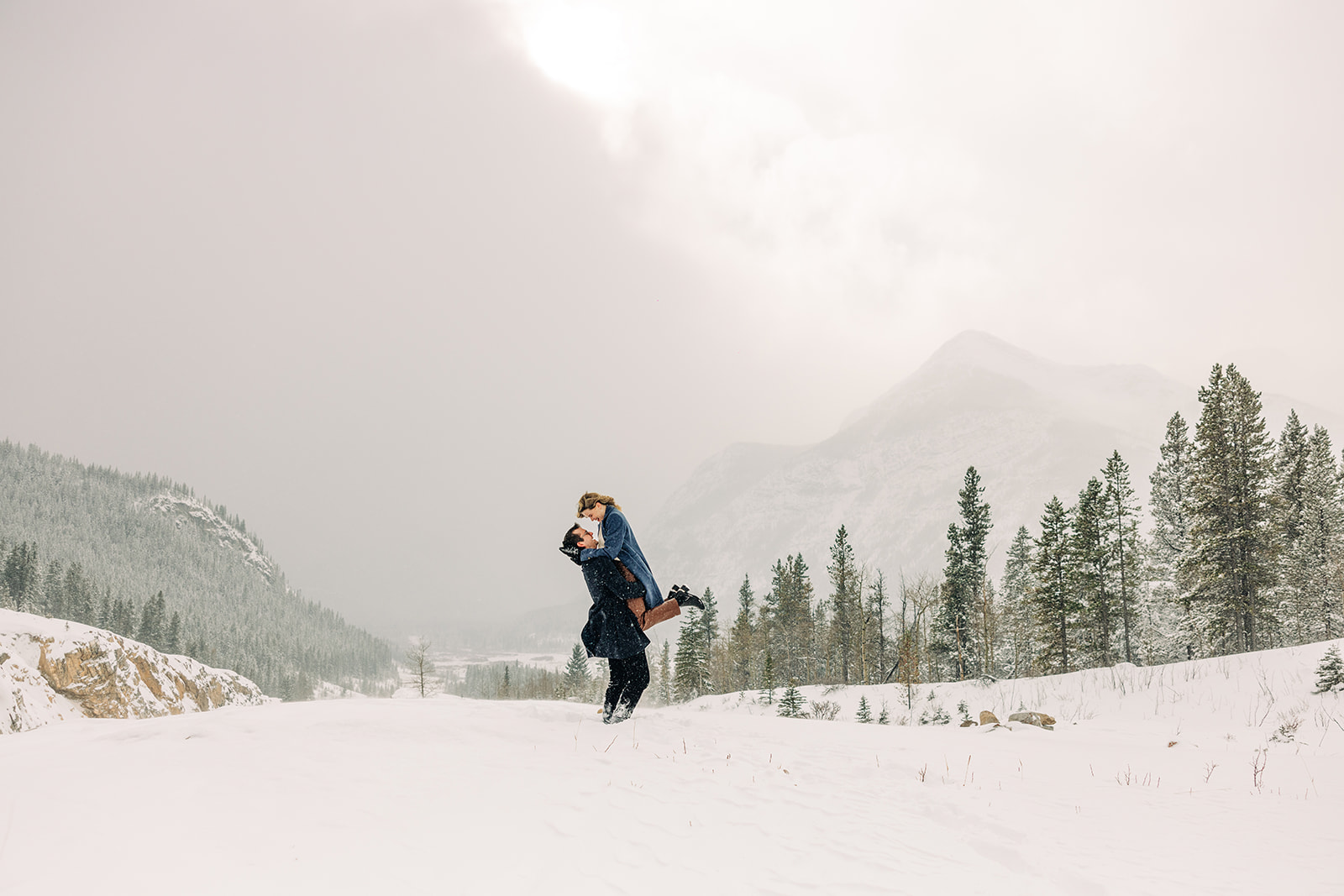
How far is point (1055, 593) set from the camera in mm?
34000

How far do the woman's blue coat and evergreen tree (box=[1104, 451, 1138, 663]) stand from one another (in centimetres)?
3713

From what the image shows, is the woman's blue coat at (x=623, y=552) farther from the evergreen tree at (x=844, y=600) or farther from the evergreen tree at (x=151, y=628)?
the evergreen tree at (x=151, y=628)

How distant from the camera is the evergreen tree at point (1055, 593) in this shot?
33.3 meters

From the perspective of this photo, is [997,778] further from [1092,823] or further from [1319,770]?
[1319,770]

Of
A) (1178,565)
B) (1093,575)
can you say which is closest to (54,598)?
(1093,575)

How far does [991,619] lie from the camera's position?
4769 cm

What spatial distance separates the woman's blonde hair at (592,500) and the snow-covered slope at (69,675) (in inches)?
1373

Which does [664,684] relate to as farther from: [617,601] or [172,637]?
[172,637]

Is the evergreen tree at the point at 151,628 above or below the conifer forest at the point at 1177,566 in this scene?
below

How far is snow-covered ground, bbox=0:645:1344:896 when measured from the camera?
9.71 ft

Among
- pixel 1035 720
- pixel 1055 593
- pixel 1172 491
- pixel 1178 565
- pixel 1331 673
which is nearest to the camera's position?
pixel 1035 720

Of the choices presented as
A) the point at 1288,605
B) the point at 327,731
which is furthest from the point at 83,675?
the point at 1288,605

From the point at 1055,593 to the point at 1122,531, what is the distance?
19.5 feet

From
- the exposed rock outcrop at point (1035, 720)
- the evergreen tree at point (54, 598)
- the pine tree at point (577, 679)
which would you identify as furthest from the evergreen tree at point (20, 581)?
the exposed rock outcrop at point (1035, 720)
